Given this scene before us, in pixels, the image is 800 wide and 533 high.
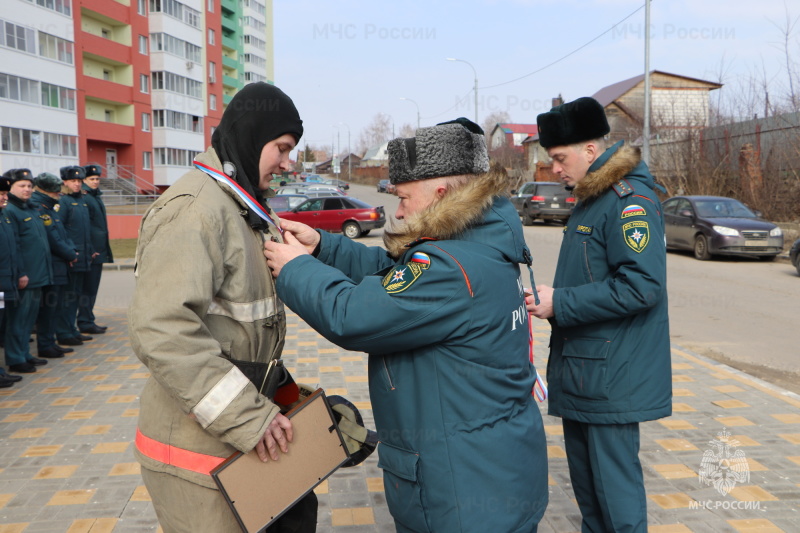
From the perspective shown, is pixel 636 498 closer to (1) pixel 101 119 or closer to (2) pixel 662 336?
(2) pixel 662 336

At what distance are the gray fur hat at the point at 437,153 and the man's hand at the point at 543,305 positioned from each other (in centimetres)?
99

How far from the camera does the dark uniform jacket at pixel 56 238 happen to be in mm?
7816

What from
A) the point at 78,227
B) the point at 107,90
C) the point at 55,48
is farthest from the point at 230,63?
the point at 78,227

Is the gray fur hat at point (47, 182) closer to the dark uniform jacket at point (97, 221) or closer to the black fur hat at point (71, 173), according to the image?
the black fur hat at point (71, 173)

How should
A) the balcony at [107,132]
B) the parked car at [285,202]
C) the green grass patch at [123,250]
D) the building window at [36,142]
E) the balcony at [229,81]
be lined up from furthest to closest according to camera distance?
the balcony at [229,81] < the balcony at [107,132] < the building window at [36,142] < the parked car at [285,202] < the green grass patch at [123,250]

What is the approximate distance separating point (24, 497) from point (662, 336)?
3688mm

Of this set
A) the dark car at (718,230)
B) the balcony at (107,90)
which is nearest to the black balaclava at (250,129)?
the dark car at (718,230)

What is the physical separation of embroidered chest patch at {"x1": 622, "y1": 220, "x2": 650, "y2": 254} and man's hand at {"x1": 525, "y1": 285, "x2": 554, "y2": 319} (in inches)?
15.6

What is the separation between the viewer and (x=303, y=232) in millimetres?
2531

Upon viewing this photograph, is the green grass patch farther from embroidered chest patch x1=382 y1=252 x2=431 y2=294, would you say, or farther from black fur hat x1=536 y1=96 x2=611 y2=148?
embroidered chest patch x1=382 y1=252 x2=431 y2=294

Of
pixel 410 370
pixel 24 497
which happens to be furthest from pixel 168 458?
pixel 24 497

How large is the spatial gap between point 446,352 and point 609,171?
1.39m

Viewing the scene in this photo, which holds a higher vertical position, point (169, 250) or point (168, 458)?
point (169, 250)

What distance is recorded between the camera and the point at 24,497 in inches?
156
